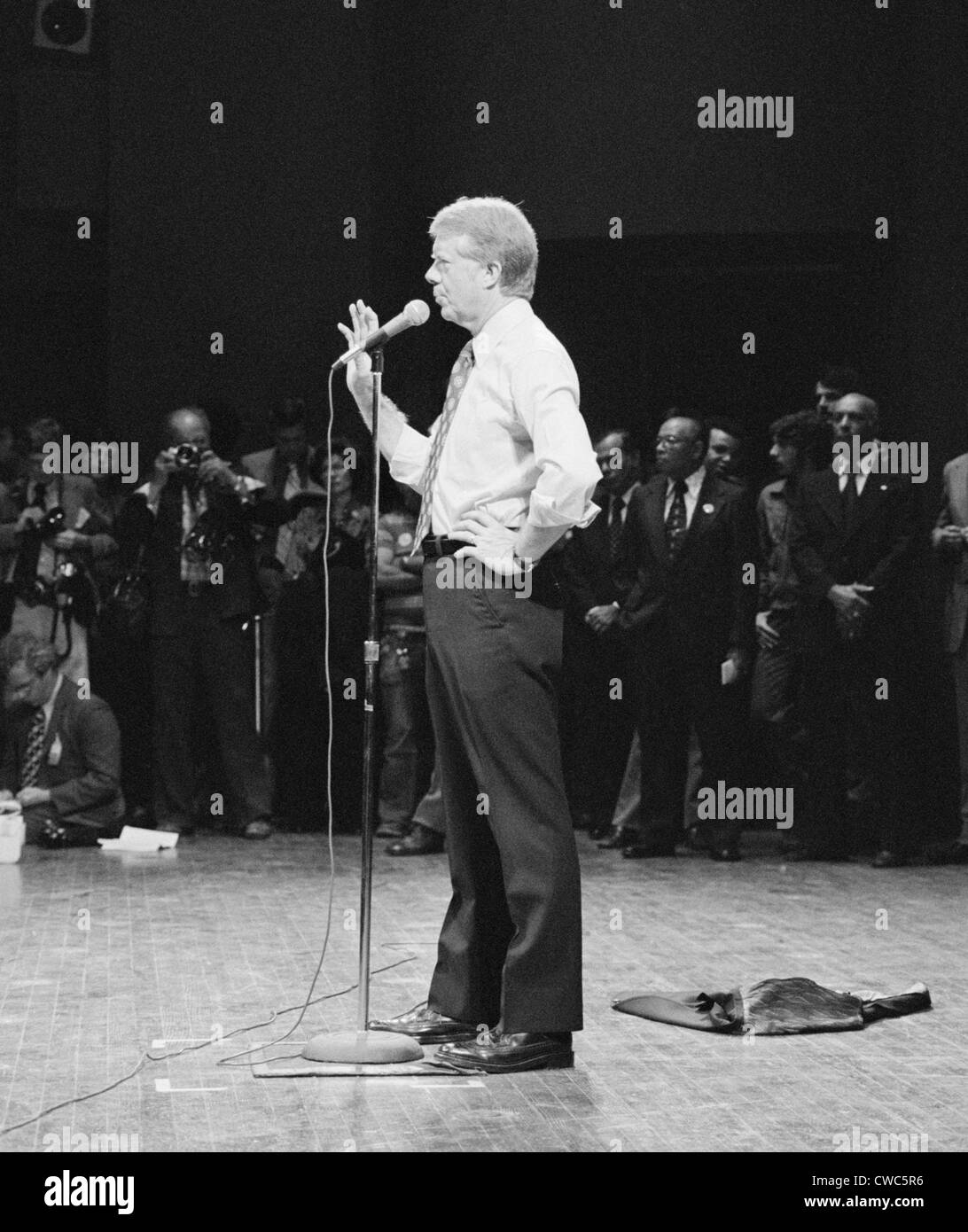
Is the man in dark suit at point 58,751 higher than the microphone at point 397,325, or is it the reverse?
the microphone at point 397,325

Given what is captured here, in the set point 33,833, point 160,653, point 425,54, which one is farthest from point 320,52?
point 33,833

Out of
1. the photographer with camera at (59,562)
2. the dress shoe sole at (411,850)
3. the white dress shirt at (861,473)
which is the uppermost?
the white dress shirt at (861,473)

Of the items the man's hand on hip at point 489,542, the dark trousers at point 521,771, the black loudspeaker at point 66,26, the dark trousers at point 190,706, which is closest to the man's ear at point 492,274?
the man's hand on hip at point 489,542

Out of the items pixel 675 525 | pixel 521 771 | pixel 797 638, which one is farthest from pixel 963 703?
pixel 521 771

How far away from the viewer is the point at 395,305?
10523 mm

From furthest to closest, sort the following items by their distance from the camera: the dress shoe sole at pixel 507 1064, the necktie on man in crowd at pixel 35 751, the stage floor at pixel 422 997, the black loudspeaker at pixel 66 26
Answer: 1. the black loudspeaker at pixel 66 26
2. the necktie on man in crowd at pixel 35 751
3. the dress shoe sole at pixel 507 1064
4. the stage floor at pixel 422 997

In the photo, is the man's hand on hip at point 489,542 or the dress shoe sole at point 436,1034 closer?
the man's hand on hip at point 489,542

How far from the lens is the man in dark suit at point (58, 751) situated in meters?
8.38

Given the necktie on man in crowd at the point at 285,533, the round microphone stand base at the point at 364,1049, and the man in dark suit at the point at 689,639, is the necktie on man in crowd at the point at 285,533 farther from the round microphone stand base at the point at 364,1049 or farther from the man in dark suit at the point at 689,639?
the round microphone stand base at the point at 364,1049

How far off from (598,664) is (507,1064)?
4.55 metres

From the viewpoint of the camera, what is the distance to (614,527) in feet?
28.7

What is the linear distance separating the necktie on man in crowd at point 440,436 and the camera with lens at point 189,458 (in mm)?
4062

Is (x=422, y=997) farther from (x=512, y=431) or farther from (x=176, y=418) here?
(x=176, y=418)
